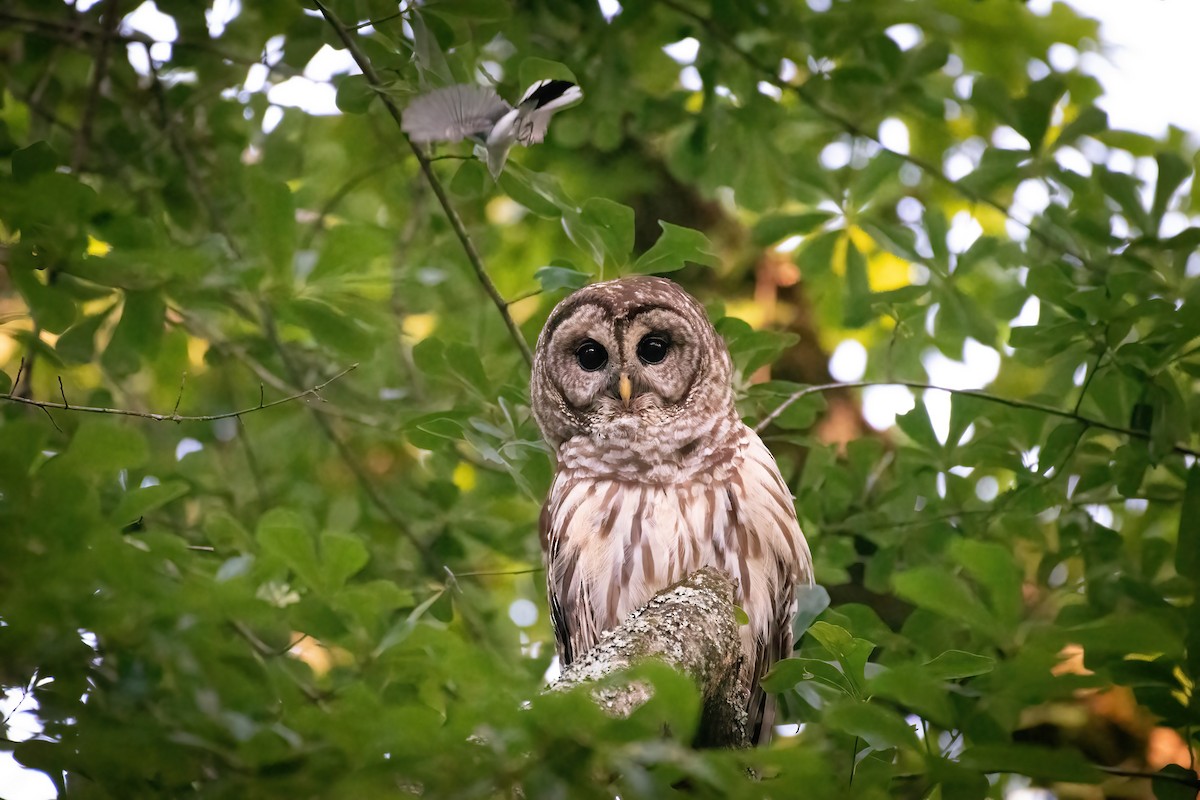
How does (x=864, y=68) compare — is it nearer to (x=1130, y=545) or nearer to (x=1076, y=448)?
(x=1076, y=448)

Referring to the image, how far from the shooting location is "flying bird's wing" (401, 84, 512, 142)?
2660 mm

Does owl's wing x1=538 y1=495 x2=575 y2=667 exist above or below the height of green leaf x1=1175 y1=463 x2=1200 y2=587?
below

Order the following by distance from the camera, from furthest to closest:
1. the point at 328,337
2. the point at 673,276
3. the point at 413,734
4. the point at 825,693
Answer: the point at 673,276 < the point at 328,337 < the point at 825,693 < the point at 413,734

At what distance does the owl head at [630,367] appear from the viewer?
3443mm

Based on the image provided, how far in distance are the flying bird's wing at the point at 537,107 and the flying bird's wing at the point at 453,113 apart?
7 cm

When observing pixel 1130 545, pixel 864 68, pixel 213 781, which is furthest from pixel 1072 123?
pixel 213 781

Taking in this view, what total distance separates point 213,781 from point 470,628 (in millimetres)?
2533

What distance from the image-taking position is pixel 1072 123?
11.4 feet

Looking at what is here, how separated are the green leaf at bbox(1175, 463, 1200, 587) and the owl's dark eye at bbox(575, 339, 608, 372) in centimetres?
168

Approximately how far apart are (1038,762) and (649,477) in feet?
6.53

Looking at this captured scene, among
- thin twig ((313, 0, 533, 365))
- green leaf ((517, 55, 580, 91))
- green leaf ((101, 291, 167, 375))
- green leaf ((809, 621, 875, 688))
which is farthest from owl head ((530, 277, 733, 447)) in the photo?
green leaf ((809, 621, 875, 688))

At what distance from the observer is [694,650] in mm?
2105

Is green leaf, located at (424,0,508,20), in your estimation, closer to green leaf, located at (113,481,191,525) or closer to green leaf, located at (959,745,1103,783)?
green leaf, located at (113,481,191,525)

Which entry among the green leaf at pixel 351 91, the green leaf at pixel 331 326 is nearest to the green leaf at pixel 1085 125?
the green leaf at pixel 351 91
